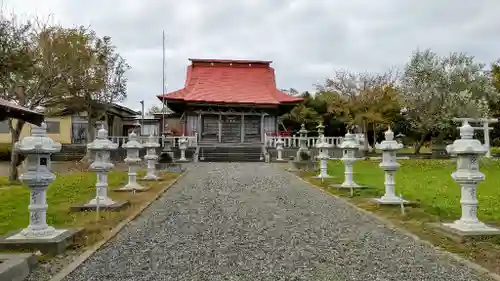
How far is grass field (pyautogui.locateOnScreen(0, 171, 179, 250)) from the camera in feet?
23.0

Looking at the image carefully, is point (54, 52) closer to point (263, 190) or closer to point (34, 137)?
point (263, 190)

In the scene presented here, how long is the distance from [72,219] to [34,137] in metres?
2.26

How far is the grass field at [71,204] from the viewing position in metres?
7.00

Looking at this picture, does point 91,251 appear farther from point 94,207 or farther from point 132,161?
point 132,161

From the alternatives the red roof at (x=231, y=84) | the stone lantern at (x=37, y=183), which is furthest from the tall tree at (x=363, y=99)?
the stone lantern at (x=37, y=183)

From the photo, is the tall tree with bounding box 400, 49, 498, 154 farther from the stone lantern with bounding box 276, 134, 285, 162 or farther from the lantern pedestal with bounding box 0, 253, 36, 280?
the lantern pedestal with bounding box 0, 253, 36, 280

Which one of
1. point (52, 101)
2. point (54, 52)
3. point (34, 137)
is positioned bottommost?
point (34, 137)

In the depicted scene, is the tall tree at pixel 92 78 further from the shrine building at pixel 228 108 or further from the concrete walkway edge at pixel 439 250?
the concrete walkway edge at pixel 439 250

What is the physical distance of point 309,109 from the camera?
125 feet

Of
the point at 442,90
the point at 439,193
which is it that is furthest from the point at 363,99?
the point at 439,193

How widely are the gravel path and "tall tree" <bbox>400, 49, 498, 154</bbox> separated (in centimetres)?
1596

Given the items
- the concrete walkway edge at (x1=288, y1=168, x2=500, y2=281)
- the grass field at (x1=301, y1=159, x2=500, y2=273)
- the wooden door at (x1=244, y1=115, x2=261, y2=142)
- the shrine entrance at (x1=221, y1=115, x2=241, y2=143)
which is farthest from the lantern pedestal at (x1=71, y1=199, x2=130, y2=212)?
the wooden door at (x1=244, y1=115, x2=261, y2=142)

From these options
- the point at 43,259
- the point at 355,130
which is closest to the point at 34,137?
the point at 43,259

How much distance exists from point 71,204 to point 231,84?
72.5 ft
